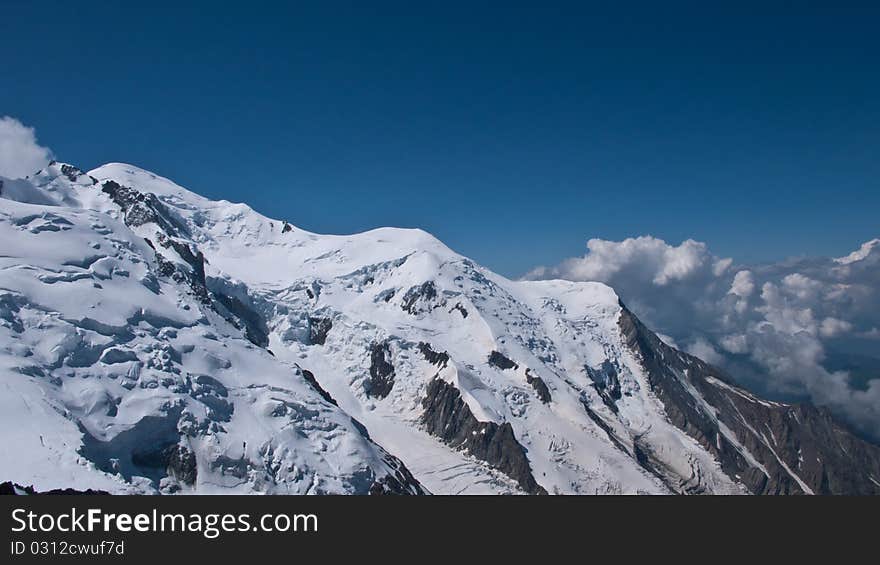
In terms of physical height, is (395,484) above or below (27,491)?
above

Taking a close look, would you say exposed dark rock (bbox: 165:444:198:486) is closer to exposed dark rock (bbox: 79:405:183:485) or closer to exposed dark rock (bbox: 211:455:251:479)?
exposed dark rock (bbox: 79:405:183:485)

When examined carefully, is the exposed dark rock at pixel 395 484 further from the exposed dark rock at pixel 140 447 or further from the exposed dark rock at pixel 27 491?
the exposed dark rock at pixel 27 491

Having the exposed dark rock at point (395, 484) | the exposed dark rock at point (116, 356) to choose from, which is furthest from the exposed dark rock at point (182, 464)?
the exposed dark rock at point (395, 484)

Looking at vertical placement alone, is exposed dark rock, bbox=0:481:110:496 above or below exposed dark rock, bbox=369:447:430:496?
below

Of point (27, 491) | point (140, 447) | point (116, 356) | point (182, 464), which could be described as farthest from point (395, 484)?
point (27, 491)

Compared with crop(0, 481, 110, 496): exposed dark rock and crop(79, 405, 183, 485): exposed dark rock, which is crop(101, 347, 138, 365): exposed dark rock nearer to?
crop(79, 405, 183, 485): exposed dark rock

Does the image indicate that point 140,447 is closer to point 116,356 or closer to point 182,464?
point 182,464

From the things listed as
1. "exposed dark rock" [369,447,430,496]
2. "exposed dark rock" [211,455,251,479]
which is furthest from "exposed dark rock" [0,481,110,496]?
"exposed dark rock" [369,447,430,496]

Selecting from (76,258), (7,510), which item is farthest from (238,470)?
(7,510)

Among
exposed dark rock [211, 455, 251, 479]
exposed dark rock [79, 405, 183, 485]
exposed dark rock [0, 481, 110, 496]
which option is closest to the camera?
exposed dark rock [0, 481, 110, 496]

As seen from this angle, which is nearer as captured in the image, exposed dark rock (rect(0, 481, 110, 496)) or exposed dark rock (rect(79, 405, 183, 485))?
exposed dark rock (rect(0, 481, 110, 496))

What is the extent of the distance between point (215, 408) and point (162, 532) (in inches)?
4267

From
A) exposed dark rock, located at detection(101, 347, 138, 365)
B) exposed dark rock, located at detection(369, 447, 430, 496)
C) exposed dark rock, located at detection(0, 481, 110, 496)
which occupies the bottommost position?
exposed dark rock, located at detection(0, 481, 110, 496)

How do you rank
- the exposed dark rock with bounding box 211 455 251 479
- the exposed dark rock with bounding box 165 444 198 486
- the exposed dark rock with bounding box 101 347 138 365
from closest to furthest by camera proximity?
the exposed dark rock with bounding box 165 444 198 486, the exposed dark rock with bounding box 211 455 251 479, the exposed dark rock with bounding box 101 347 138 365
